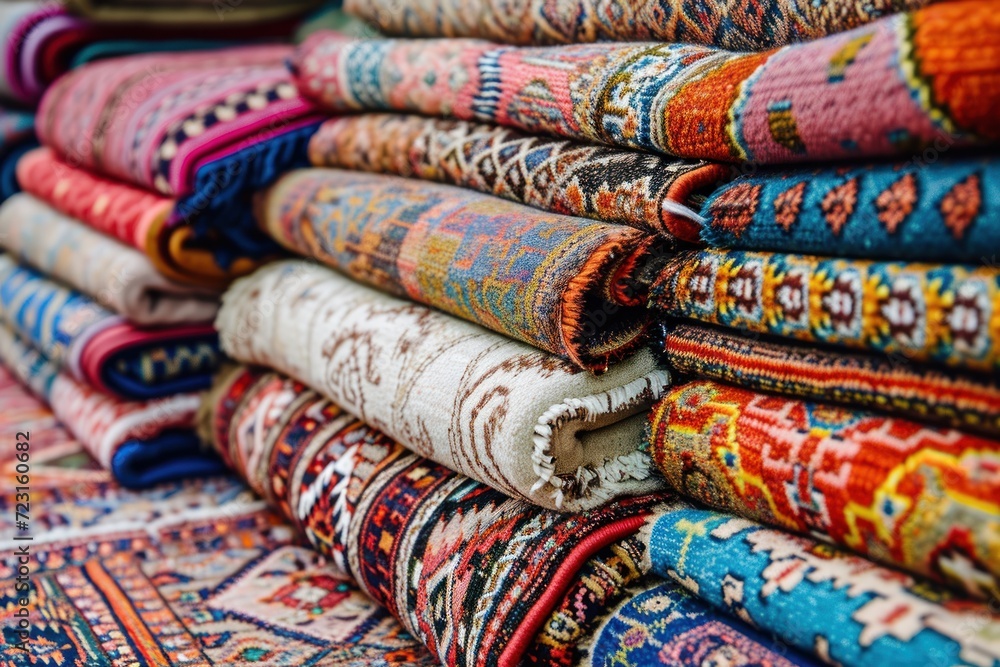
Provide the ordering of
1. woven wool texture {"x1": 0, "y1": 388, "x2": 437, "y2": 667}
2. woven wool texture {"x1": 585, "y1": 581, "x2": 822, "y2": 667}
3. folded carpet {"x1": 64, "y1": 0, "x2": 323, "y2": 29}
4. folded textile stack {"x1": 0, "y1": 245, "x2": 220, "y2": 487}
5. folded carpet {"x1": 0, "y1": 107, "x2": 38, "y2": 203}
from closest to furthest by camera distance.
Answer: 1. woven wool texture {"x1": 585, "y1": 581, "x2": 822, "y2": 667}
2. woven wool texture {"x1": 0, "y1": 388, "x2": 437, "y2": 667}
3. folded textile stack {"x1": 0, "y1": 245, "x2": 220, "y2": 487}
4. folded carpet {"x1": 64, "y1": 0, "x2": 323, "y2": 29}
5. folded carpet {"x1": 0, "y1": 107, "x2": 38, "y2": 203}

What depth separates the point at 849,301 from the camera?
2.59ft

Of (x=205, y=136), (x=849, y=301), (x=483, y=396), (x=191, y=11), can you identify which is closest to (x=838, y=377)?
(x=849, y=301)

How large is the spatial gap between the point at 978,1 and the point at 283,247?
4.20 ft

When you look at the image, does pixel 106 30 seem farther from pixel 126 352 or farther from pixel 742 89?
pixel 742 89

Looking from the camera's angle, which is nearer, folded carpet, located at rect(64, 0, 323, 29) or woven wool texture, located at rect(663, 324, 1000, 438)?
woven wool texture, located at rect(663, 324, 1000, 438)

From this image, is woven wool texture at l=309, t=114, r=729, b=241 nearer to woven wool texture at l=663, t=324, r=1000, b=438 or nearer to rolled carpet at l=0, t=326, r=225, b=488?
woven wool texture at l=663, t=324, r=1000, b=438

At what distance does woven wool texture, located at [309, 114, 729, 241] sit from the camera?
98 centimetres

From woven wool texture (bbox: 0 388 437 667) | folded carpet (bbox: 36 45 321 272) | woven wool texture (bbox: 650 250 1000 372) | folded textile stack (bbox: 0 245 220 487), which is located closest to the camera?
woven wool texture (bbox: 650 250 1000 372)

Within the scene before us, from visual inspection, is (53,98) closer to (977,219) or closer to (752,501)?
(752,501)


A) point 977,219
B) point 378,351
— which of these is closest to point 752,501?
point 977,219

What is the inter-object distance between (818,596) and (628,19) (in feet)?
1.99

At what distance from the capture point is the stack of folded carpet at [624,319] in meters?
0.73

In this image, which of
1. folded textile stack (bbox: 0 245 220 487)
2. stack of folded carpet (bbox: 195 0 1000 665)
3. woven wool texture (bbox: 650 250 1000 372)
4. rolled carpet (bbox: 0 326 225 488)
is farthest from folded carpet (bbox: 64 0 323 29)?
woven wool texture (bbox: 650 250 1000 372)

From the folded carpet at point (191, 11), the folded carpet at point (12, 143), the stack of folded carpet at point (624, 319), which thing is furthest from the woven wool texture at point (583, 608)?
the folded carpet at point (12, 143)
